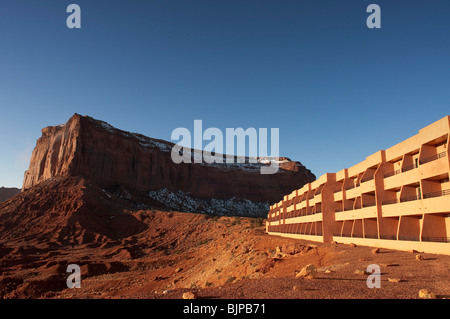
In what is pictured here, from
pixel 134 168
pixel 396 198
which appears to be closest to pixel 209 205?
pixel 134 168

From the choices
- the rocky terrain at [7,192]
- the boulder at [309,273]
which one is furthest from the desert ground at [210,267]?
the rocky terrain at [7,192]

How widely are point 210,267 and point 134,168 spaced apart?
74142 mm

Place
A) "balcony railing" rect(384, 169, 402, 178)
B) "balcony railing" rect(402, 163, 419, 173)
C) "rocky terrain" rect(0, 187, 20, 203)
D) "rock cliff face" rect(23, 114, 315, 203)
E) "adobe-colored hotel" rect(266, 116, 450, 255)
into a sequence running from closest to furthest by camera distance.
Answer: "adobe-colored hotel" rect(266, 116, 450, 255), "balcony railing" rect(402, 163, 419, 173), "balcony railing" rect(384, 169, 402, 178), "rock cliff face" rect(23, 114, 315, 203), "rocky terrain" rect(0, 187, 20, 203)

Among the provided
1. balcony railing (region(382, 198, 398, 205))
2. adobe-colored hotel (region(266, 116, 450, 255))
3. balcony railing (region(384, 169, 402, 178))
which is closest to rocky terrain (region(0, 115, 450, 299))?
adobe-colored hotel (region(266, 116, 450, 255))

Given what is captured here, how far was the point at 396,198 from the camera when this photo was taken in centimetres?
2248

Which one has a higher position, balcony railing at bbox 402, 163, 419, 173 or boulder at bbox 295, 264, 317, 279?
balcony railing at bbox 402, 163, 419, 173

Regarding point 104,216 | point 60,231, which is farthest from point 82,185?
point 60,231

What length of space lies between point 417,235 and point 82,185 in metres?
70.4

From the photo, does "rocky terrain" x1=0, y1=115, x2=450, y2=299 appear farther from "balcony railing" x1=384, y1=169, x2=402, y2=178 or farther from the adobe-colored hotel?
"balcony railing" x1=384, y1=169, x2=402, y2=178

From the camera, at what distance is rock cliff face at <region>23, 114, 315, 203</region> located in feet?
285

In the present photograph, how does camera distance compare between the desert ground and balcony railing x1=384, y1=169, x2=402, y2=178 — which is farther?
balcony railing x1=384, y1=169, x2=402, y2=178

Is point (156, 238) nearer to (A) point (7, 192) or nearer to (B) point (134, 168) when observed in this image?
(B) point (134, 168)

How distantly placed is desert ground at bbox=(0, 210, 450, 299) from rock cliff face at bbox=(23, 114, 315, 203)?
31.2 meters
